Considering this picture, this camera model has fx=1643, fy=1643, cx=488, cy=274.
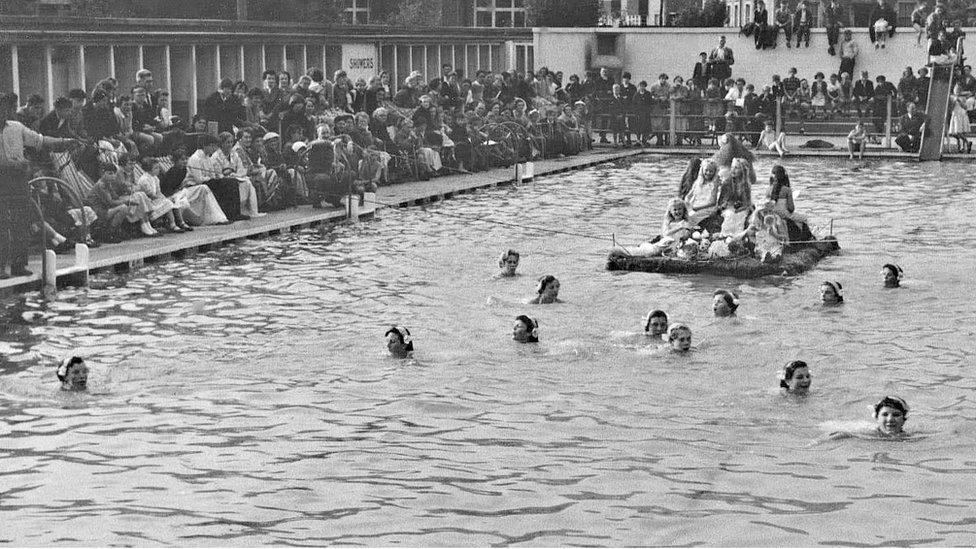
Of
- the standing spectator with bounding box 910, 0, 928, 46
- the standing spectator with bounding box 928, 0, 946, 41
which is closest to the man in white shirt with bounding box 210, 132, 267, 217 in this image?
the standing spectator with bounding box 928, 0, 946, 41

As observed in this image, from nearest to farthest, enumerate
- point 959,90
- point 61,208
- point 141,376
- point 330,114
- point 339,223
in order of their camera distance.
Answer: point 141,376 → point 61,208 → point 339,223 → point 330,114 → point 959,90

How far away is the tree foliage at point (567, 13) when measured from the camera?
182 feet

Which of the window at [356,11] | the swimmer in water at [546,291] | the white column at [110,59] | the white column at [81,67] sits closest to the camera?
the swimmer in water at [546,291]

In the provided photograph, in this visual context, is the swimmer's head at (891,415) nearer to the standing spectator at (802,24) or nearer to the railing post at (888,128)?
the railing post at (888,128)

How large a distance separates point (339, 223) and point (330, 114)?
167 inches

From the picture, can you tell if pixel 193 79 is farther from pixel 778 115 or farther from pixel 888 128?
pixel 888 128

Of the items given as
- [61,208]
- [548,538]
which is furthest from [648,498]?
[61,208]

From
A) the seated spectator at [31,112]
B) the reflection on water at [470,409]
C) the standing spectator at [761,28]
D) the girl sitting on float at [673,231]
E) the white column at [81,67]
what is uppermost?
the standing spectator at [761,28]

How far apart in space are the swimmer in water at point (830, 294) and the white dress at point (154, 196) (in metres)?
10.5

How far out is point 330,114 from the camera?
3231cm

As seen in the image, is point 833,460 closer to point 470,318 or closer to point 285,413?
point 285,413

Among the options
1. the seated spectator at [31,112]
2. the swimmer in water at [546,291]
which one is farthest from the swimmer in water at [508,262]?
the seated spectator at [31,112]

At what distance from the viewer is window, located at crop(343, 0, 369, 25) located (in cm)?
5150

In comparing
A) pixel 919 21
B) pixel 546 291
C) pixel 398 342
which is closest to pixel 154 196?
pixel 546 291
